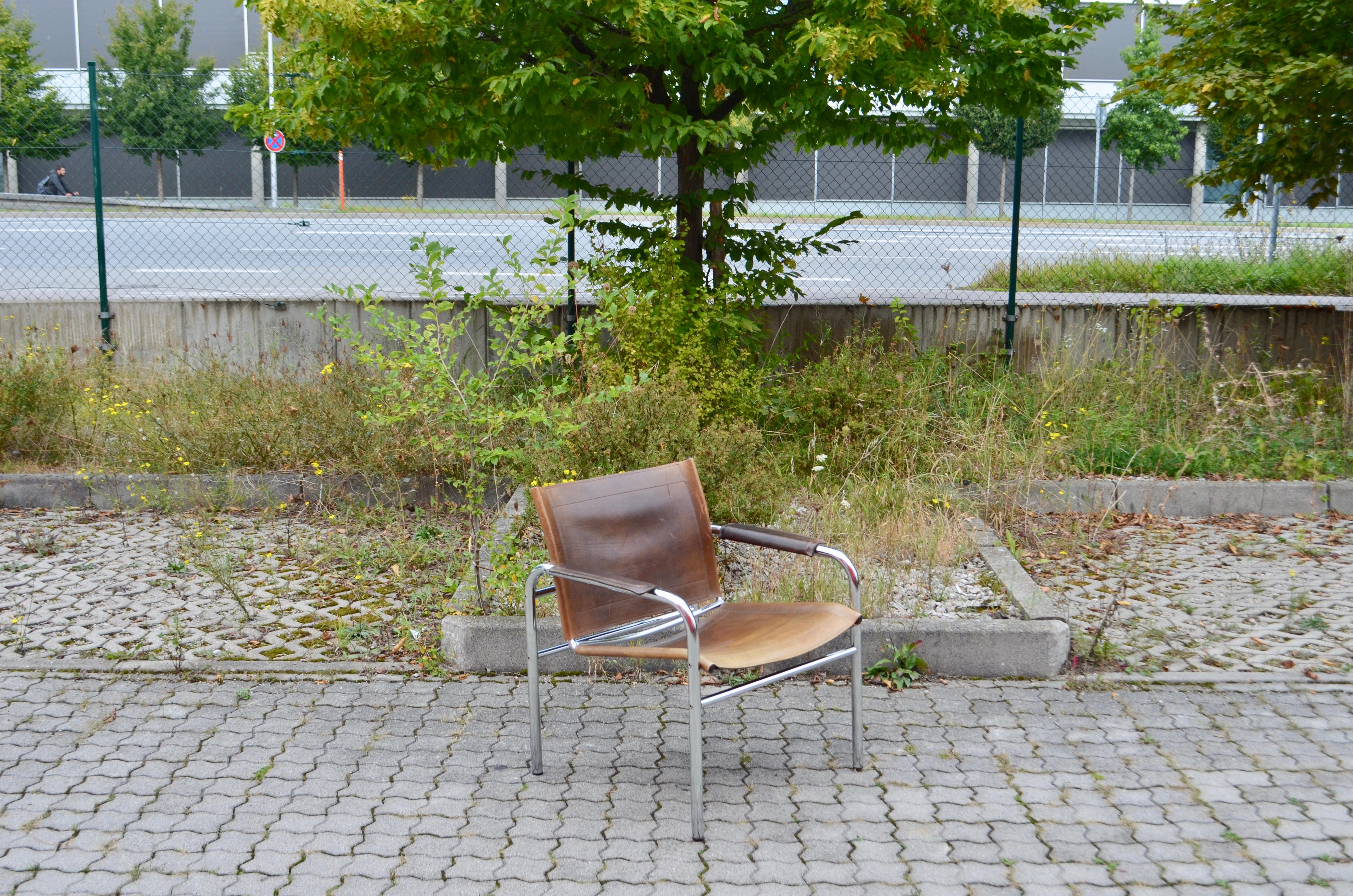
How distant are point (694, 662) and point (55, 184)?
14090mm

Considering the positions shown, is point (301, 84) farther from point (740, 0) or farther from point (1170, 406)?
point (1170, 406)

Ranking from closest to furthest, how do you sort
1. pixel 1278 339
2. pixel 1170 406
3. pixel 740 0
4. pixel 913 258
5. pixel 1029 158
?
pixel 740 0, pixel 1170 406, pixel 1278 339, pixel 1029 158, pixel 913 258

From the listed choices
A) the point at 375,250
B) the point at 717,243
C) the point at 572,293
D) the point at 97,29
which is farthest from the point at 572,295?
the point at 97,29

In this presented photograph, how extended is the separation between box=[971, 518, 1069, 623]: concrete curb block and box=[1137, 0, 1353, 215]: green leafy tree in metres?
3.02

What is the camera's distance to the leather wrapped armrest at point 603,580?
11.4ft

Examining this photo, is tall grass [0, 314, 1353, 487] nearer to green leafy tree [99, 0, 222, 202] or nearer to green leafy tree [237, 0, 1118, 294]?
green leafy tree [237, 0, 1118, 294]

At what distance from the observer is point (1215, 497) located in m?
6.89

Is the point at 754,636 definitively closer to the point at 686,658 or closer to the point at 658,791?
the point at 686,658

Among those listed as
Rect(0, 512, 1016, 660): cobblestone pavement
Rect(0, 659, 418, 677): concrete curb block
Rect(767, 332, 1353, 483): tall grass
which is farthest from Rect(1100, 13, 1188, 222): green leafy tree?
Rect(0, 659, 418, 677): concrete curb block

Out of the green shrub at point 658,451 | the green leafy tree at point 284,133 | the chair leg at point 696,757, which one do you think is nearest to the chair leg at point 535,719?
the chair leg at point 696,757

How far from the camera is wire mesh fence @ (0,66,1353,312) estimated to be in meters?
9.78

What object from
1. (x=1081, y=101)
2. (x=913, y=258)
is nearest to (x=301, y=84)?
(x=913, y=258)

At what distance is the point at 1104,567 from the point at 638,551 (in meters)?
3.09

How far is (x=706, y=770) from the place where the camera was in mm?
3875
